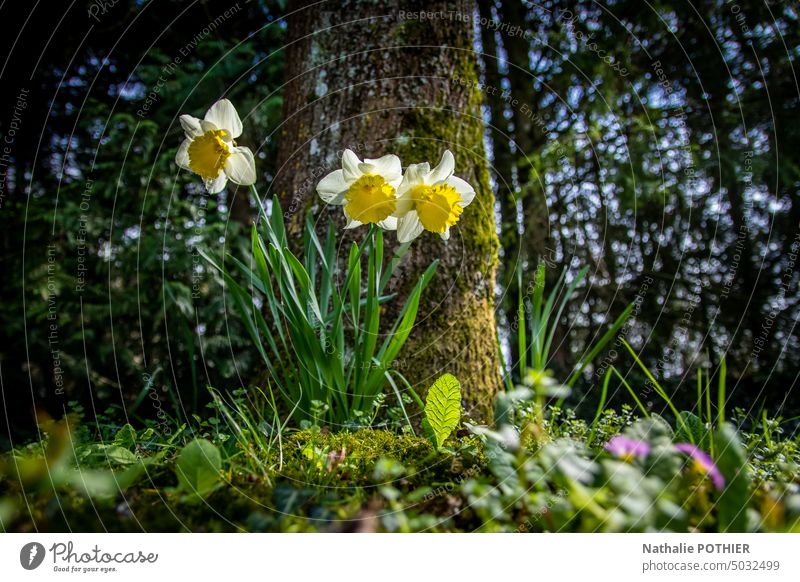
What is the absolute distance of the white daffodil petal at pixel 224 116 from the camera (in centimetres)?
123

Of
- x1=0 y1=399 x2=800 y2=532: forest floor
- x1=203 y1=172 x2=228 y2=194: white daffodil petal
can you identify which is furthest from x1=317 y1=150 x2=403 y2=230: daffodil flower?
x1=0 y1=399 x2=800 y2=532: forest floor

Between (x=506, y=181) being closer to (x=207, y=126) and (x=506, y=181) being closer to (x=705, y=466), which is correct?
(x=207, y=126)

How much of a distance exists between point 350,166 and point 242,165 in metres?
0.27

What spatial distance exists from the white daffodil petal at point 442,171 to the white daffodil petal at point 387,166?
8 centimetres

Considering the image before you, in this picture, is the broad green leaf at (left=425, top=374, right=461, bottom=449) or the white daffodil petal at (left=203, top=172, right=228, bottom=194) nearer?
the broad green leaf at (left=425, top=374, right=461, bottom=449)

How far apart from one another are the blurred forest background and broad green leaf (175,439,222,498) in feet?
6.30

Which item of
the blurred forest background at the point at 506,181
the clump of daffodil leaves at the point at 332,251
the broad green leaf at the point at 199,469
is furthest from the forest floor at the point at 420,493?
the blurred forest background at the point at 506,181

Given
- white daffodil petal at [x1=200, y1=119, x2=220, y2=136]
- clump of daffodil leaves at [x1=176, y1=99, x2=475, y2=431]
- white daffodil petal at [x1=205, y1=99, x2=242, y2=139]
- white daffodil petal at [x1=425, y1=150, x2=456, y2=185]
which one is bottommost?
clump of daffodil leaves at [x1=176, y1=99, x2=475, y2=431]
